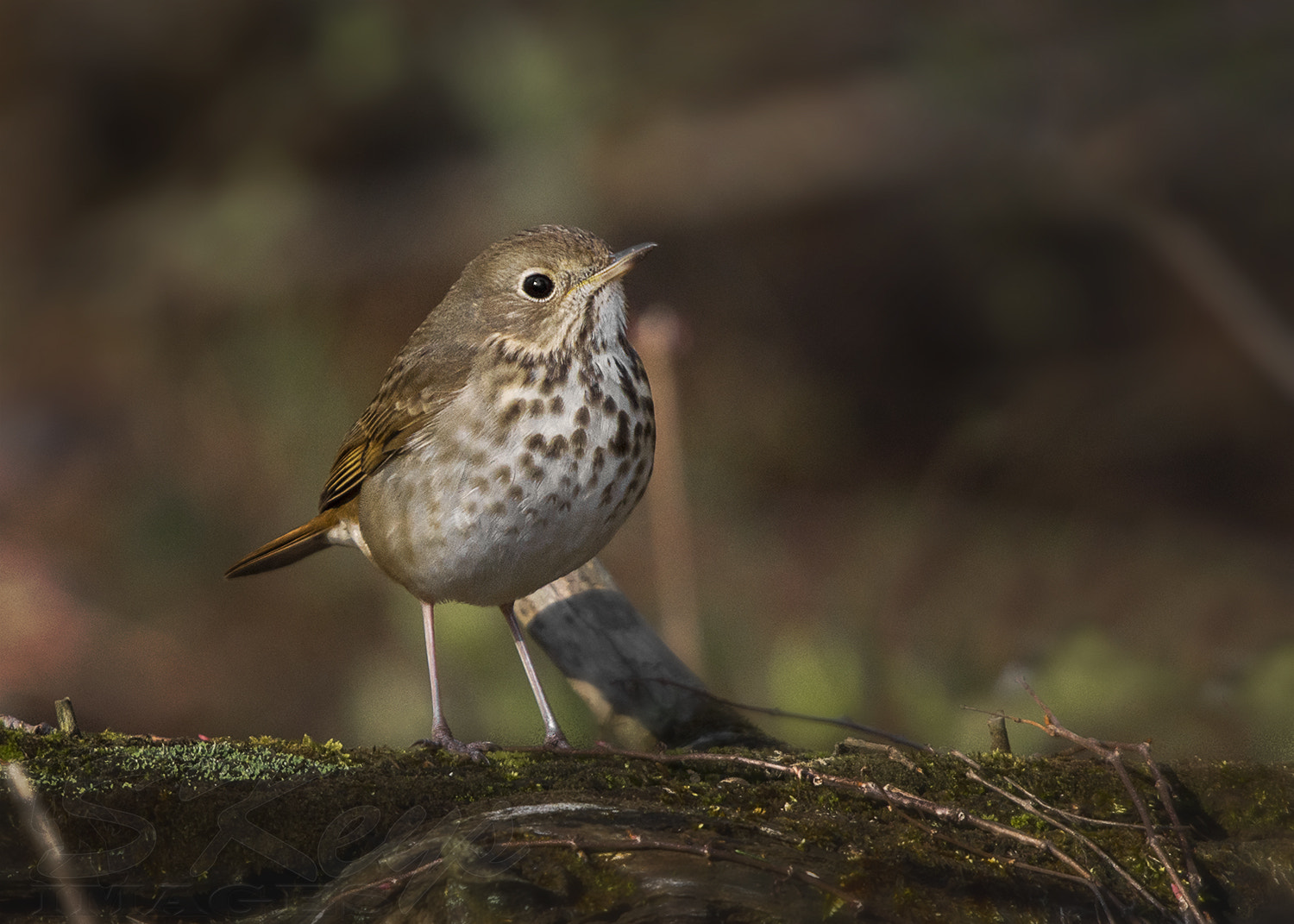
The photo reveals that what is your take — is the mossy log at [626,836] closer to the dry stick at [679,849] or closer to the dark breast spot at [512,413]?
the dry stick at [679,849]

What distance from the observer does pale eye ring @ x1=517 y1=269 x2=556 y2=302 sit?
10.7 feet

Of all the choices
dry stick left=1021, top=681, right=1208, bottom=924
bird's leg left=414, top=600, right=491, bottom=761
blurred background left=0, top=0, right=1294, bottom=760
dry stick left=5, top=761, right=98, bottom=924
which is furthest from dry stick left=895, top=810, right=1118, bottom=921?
blurred background left=0, top=0, right=1294, bottom=760

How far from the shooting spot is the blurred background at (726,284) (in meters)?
6.45

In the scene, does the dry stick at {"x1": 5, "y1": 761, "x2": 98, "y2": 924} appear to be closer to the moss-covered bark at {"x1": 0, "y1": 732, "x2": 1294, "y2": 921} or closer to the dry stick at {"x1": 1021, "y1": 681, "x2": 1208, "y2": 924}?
the moss-covered bark at {"x1": 0, "y1": 732, "x2": 1294, "y2": 921}

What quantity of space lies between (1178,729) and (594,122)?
4.32 meters

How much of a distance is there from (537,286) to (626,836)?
165cm

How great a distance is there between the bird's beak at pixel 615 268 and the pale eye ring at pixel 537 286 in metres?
0.08

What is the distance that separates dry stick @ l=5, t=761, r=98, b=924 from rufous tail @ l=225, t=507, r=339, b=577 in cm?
173

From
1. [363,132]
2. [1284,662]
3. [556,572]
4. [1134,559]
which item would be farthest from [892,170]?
[556,572]

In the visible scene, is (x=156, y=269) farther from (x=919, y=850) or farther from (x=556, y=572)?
(x=919, y=850)

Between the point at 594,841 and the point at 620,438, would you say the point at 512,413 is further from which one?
the point at 594,841

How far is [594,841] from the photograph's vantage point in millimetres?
1949

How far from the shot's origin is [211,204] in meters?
7.45

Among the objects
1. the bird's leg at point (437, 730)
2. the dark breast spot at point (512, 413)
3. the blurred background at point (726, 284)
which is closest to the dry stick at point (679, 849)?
the bird's leg at point (437, 730)
